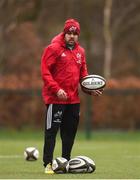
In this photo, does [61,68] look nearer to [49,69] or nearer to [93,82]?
[49,69]

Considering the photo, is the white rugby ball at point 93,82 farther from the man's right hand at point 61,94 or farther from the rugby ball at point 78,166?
the rugby ball at point 78,166

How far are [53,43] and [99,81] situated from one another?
0.90m

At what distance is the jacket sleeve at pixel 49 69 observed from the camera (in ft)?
39.2

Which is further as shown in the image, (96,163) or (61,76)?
(96,163)

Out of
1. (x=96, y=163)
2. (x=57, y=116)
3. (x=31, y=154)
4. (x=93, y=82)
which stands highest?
(x=93, y=82)

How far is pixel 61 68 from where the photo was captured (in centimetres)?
1222

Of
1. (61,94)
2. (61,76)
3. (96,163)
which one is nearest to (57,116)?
(61,94)

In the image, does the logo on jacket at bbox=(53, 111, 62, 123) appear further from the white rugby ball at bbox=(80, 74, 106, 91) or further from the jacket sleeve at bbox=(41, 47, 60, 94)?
the white rugby ball at bbox=(80, 74, 106, 91)

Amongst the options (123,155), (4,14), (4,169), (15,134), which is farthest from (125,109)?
(4,169)

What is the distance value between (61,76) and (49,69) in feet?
0.68

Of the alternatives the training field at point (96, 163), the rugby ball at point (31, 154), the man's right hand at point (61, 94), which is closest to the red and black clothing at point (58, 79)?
the man's right hand at point (61, 94)

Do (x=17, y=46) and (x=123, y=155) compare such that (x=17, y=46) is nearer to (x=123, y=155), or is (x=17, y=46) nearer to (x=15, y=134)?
(x=15, y=134)

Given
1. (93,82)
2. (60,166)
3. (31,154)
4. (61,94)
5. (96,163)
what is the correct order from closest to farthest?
(61,94) → (60,166) → (93,82) → (96,163) → (31,154)

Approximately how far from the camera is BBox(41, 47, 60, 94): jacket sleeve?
39.2ft
